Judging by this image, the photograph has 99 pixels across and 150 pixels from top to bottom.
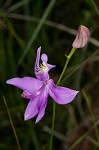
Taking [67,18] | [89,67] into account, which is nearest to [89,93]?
[89,67]

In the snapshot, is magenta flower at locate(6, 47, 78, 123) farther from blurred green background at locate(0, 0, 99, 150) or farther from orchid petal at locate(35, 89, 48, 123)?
blurred green background at locate(0, 0, 99, 150)

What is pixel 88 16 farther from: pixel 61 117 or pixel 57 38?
pixel 61 117

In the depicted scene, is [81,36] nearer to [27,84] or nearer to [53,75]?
[27,84]

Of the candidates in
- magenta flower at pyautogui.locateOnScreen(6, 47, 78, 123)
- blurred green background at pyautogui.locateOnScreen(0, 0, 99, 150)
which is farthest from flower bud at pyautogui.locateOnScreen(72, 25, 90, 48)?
blurred green background at pyautogui.locateOnScreen(0, 0, 99, 150)

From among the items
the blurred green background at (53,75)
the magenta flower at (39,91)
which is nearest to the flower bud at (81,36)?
the magenta flower at (39,91)

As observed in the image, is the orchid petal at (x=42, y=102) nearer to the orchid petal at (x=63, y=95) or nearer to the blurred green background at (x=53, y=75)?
the orchid petal at (x=63, y=95)
